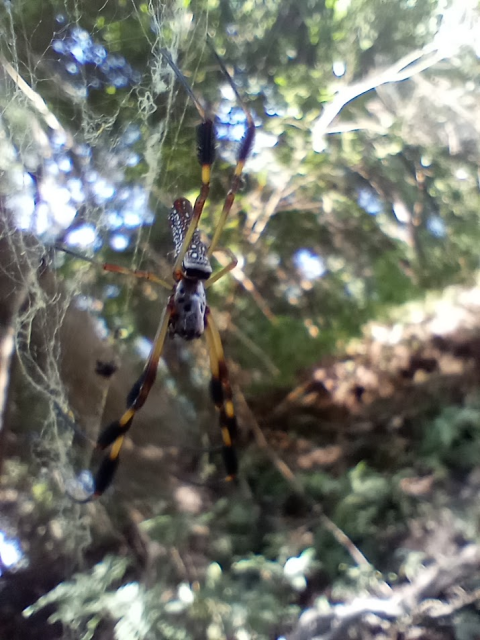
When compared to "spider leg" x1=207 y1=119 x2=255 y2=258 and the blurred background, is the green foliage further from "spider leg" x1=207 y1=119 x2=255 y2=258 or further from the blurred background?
"spider leg" x1=207 y1=119 x2=255 y2=258

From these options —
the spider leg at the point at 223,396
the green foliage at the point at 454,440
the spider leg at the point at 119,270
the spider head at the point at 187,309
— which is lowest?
the green foliage at the point at 454,440

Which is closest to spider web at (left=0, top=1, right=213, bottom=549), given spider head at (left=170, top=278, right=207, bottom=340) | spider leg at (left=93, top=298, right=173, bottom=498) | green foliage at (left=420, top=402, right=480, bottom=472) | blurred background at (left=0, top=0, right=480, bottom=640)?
blurred background at (left=0, top=0, right=480, bottom=640)

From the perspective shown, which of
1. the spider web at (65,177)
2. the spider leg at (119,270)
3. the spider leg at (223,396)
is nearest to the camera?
the spider web at (65,177)

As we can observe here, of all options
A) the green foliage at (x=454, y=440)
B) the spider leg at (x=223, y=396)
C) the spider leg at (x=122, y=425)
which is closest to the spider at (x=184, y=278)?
the spider leg at (x=122, y=425)

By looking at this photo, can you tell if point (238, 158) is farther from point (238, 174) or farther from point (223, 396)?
point (223, 396)

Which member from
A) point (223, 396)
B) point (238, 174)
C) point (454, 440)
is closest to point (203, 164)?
point (238, 174)

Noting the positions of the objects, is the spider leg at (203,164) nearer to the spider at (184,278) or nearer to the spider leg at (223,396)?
the spider at (184,278)
